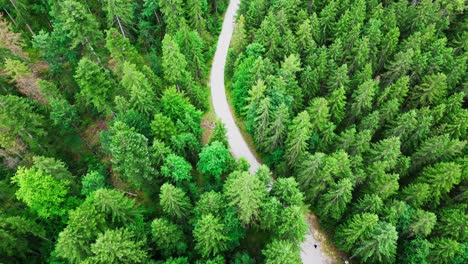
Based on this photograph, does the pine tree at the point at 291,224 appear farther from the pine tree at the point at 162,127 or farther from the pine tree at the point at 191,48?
the pine tree at the point at 191,48

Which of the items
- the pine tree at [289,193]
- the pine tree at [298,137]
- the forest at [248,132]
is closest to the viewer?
the pine tree at [289,193]

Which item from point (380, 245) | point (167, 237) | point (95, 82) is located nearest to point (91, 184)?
point (167, 237)

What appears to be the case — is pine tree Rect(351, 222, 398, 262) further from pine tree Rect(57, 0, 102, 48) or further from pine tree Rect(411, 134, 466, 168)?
pine tree Rect(57, 0, 102, 48)

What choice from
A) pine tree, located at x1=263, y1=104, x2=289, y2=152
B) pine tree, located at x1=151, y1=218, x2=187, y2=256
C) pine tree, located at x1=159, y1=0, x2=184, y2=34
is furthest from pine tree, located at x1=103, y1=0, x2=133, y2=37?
pine tree, located at x1=151, y1=218, x2=187, y2=256

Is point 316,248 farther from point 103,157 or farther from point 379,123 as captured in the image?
point 103,157

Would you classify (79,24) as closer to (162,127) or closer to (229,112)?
(162,127)

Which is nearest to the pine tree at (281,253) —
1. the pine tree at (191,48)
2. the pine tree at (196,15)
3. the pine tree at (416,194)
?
the pine tree at (416,194)

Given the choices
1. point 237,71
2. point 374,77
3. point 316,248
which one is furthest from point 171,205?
point 374,77
